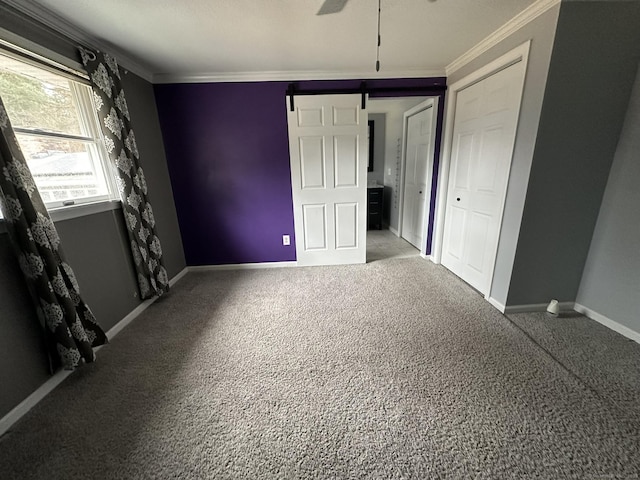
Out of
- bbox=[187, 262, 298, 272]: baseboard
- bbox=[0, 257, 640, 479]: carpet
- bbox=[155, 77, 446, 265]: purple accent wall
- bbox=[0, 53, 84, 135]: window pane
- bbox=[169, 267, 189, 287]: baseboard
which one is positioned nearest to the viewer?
bbox=[0, 257, 640, 479]: carpet

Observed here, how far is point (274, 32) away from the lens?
1911mm

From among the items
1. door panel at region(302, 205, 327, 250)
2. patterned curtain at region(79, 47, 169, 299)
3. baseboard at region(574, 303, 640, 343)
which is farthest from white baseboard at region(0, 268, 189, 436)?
baseboard at region(574, 303, 640, 343)

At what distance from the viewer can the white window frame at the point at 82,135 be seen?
1511 millimetres

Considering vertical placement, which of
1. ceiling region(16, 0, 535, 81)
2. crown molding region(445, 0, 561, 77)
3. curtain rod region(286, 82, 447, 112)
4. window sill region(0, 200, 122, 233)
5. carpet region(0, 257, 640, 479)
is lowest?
carpet region(0, 257, 640, 479)

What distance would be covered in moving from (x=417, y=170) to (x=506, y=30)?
1807 millimetres

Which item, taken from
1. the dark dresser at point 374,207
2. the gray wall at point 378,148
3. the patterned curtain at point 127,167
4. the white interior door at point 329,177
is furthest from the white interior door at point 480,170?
the patterned curtain at point 127,167

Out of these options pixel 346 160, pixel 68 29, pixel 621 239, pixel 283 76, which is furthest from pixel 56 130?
pixel 621 239

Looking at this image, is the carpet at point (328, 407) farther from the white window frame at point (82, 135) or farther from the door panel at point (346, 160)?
the door panel at point (346, 160)

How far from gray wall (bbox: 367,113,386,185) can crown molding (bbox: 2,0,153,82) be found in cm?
403

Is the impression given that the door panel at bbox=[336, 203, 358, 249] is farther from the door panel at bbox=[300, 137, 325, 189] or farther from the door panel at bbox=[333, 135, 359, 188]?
the door panel at bbox=[300, 137, 325, 189]

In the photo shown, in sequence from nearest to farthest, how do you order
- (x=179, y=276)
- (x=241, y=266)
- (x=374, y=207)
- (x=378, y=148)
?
(x=179, y=276), (x=241, y=266), (x=374, y=207), (x=378, y=148)

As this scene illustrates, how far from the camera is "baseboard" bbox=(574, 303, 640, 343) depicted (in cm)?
176

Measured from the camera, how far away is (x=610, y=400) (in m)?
1.32

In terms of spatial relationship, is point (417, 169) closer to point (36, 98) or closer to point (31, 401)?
point (36, 98)
